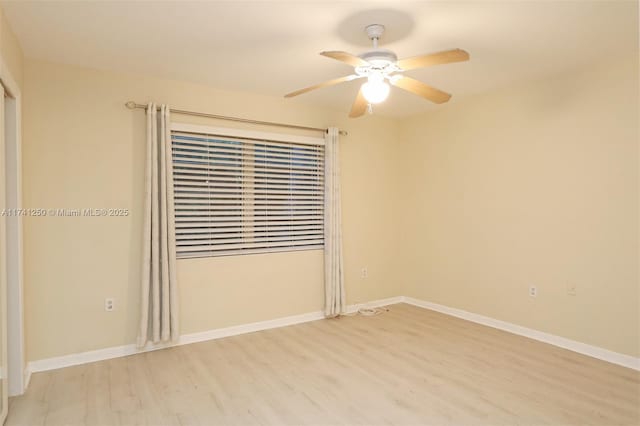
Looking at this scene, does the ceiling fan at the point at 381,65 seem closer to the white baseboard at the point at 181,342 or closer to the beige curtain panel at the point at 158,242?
the beige curtain panel at the point at 158,242

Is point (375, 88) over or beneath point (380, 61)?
beneath

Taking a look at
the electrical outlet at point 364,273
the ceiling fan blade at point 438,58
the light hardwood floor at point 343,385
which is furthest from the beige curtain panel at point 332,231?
the ceiling fan blade at point 438,58

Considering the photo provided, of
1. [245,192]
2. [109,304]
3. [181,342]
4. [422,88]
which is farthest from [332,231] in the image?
[109,304]

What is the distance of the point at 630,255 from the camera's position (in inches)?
128

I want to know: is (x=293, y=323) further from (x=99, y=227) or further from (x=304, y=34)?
(x=304, y=34)

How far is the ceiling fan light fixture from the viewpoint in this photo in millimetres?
2609

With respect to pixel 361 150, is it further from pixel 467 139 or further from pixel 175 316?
pixel 175 316

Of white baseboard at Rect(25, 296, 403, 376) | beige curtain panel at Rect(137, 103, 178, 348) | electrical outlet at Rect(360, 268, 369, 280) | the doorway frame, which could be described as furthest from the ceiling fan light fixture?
electrical outlet at Rect(360, 268, 369, 280)

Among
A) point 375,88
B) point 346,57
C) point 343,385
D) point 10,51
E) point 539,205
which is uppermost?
point 10,51

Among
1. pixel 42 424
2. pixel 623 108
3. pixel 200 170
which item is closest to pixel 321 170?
pixel 200 170

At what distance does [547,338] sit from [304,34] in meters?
3.43

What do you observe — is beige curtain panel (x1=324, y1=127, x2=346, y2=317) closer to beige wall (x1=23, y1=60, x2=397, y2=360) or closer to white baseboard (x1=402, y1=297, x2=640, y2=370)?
beige wall (x1=23, y1=60, x2=397, y2=360)

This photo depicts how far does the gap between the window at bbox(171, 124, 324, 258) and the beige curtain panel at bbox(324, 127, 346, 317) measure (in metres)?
0.10

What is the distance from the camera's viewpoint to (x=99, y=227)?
351 centimetres
